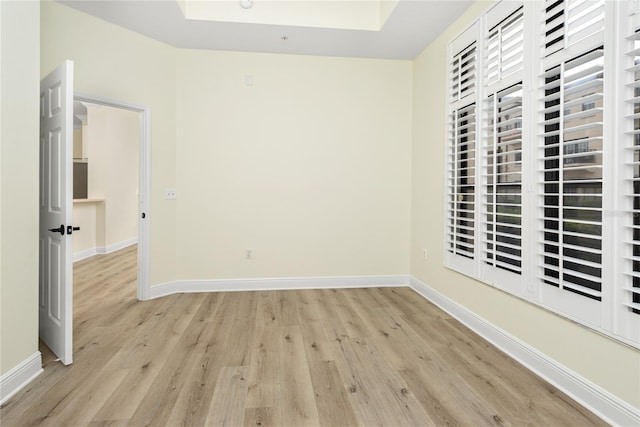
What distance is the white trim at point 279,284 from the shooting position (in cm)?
388

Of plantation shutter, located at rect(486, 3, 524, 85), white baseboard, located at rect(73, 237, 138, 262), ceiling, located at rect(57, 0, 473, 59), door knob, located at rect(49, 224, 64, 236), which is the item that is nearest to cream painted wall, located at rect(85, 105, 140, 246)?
white baseboard, located at rect(73, 237, 138, 262)

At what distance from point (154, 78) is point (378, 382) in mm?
3726

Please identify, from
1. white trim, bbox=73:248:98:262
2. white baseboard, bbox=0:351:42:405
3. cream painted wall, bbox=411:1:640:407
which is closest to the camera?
cream painted wall, bbox=411:1:640:407

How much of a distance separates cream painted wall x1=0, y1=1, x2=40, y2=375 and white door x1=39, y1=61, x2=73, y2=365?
0.45 feet

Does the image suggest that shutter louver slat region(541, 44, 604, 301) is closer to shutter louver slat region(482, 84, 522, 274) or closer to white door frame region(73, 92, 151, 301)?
shutter louver slat region(482, 84, 522, 274)

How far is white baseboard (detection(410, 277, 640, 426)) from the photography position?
1.64m

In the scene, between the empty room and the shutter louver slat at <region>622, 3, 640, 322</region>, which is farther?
the empty room

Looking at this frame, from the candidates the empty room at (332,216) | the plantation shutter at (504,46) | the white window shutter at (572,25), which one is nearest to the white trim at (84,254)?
the empty room at (332,216)

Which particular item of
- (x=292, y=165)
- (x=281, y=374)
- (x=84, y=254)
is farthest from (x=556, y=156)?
(x=84, y=254)

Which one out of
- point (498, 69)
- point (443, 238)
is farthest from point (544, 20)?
point (443, 238)

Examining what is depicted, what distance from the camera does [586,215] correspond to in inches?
72.7

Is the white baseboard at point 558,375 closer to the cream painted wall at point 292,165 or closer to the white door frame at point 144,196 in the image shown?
the cream painted wall at point 292,165

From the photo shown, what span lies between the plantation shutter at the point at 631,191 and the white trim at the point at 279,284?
2.67 meters

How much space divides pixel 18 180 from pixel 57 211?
13.8 inches
